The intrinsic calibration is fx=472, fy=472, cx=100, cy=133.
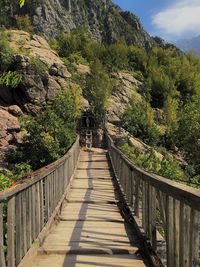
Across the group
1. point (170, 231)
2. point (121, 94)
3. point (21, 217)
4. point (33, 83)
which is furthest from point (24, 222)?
point (121, 94)

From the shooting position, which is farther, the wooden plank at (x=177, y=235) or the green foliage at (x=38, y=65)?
the green foliage at (x=38, y=65)

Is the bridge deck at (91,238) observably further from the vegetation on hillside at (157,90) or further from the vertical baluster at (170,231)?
the vegetation on hillside at (157,90)

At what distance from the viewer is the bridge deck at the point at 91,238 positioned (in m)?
6.64

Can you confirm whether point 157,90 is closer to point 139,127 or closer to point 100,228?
point 139,127

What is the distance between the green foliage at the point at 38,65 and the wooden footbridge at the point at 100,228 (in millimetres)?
32384

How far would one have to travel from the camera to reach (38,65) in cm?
4334

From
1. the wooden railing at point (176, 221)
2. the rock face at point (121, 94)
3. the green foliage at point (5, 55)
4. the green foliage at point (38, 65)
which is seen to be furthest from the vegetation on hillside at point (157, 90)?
the wooden railing at point (176, 221)

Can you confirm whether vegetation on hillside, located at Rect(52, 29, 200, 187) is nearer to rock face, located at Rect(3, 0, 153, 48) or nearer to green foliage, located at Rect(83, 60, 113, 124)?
green foliage, located at Rect(83, 60, 113, 124)

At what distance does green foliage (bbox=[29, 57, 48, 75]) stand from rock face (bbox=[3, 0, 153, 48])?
56.9 m

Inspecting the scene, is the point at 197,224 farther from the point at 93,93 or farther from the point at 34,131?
the point at 93,93

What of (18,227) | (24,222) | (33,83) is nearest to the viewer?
(18,227)

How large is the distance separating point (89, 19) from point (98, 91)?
84700 millimetres

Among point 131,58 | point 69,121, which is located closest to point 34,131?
point 69,121

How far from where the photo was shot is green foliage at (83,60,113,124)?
46.8 meters
